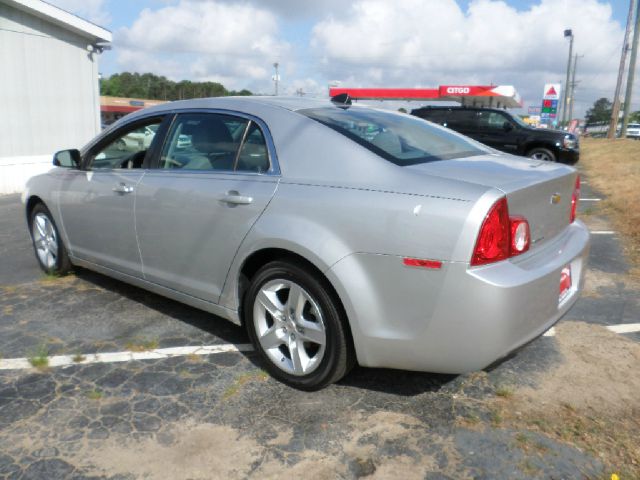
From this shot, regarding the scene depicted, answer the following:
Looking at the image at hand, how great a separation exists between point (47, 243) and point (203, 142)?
239 centimetres

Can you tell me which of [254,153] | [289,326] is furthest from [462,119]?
[289,326]

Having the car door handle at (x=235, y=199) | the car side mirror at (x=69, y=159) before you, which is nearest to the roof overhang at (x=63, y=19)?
the car side mirror at (x=69, y=159)

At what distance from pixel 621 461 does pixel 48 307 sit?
398cm

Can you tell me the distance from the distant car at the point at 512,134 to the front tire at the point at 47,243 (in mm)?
11673

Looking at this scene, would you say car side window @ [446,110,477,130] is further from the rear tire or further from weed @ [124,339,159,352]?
weed @ [124,339,159,352]

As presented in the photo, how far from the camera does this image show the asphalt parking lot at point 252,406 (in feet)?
7.90

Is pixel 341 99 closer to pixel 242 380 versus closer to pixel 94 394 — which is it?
pixel 242 380

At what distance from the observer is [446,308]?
241 centimetres

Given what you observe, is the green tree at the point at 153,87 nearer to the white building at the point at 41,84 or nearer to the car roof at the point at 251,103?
the white building at the point at 41,84

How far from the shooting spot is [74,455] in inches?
97.3

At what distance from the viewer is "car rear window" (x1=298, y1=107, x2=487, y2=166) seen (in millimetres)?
2891

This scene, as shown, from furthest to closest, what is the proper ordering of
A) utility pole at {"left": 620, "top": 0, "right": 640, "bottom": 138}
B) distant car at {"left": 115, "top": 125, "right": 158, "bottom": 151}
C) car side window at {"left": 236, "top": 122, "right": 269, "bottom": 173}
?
utility pole at {"left": 620, "top": 0, "right": 640, "bottom": 138}, distant car at {"left": 115, "top": 125, "right": 158, "bottom": 151}, car side window at {"left": 236, "top": 122, "right": 269, "bottom": 173}

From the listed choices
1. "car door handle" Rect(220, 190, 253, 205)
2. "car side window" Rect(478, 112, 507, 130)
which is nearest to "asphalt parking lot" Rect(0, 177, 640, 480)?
"car door handle" Rect(220, 190, 253, 205)

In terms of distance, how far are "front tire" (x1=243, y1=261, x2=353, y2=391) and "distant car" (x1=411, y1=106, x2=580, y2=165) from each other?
40.1 feet
